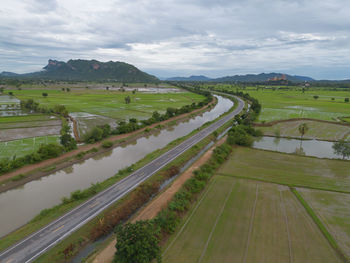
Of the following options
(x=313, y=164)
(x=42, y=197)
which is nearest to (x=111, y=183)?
(x=42, y=197)

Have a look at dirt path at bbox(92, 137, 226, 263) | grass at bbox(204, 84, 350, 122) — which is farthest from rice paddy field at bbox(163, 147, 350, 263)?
grass at bbox(204, 84, 350, 122)

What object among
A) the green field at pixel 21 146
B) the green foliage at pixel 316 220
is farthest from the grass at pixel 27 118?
the green foliage at pixel 316 220

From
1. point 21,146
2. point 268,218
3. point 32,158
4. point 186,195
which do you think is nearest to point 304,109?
point 268,218

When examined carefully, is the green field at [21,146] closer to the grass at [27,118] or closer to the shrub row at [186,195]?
the grass at [27,118]

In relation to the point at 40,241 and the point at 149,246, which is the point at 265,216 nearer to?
Answer: the point at 149,246

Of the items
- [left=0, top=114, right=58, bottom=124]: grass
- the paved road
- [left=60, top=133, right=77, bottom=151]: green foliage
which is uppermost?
[left=0, top=114, right=58, bottom=124]: grass

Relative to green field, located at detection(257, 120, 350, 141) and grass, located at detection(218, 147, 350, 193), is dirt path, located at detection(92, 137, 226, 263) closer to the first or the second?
grass, located at detection(218, 147, 350, 193)
